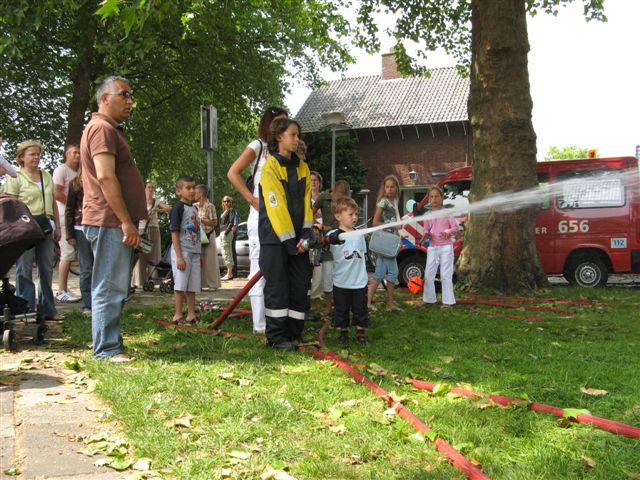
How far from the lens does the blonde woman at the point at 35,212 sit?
6891 mm

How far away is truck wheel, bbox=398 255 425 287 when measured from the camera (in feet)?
42.5

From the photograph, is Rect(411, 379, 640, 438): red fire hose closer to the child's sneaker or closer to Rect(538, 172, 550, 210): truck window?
the child's sneaker

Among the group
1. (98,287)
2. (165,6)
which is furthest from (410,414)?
(165,6)

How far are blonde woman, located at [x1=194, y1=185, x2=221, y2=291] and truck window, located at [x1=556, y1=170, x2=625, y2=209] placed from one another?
6528 mm

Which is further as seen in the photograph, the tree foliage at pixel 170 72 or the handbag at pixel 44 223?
the tree foliage at pixel 170 72

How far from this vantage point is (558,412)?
3578 mm

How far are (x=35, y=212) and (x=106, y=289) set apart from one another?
2.60 metres

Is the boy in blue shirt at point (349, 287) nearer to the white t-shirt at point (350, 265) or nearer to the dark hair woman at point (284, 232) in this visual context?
the white t-shirt at point (350, 265)

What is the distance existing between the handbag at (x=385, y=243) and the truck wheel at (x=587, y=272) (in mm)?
6040

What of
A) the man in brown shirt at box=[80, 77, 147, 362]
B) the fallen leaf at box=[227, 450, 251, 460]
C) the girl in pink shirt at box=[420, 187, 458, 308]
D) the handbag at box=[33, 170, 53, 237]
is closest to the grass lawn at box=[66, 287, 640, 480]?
the fallen leaf at box=[227, 450, 251, 460]

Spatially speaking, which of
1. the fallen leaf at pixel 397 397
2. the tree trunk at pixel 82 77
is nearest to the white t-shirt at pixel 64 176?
the fallen leaf at pixel 397 397

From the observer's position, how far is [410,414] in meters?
3.48

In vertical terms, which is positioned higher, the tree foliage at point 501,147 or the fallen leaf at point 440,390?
the tree foliage at point 501,147

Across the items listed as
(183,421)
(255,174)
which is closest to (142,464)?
(183,421)
